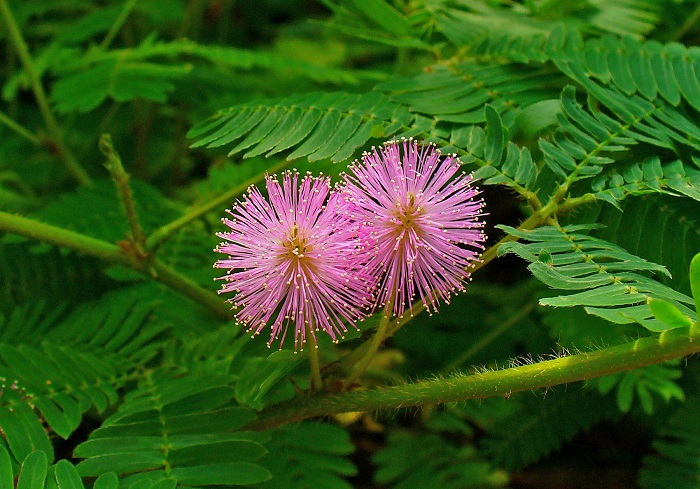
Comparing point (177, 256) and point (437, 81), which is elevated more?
point (437, 81)

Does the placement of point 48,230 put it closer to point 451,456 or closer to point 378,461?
point 378,461

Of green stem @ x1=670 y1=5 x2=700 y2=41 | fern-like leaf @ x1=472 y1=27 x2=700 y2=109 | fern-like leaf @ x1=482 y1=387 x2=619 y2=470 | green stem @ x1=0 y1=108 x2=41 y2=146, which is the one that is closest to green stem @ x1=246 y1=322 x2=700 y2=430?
fern-like leaf @ x1=472 y1=27 x2=700 y2=109

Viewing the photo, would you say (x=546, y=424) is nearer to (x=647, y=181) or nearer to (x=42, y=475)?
(x=647, y=181)

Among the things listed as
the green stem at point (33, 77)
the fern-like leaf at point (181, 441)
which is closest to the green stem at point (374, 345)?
the fern-like leaf at point (181, 441)

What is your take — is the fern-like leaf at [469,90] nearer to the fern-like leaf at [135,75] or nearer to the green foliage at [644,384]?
the fern-like leaf at [135,75]

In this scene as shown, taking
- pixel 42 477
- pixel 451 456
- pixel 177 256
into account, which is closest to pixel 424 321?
pixel 451 456

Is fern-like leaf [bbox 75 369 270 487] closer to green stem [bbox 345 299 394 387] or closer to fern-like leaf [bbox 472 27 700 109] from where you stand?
green stem [bbox 345 299 394 387]

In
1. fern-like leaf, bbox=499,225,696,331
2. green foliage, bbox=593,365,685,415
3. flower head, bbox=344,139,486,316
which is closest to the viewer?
fern-like leaf, bbox=499,225,696,331
